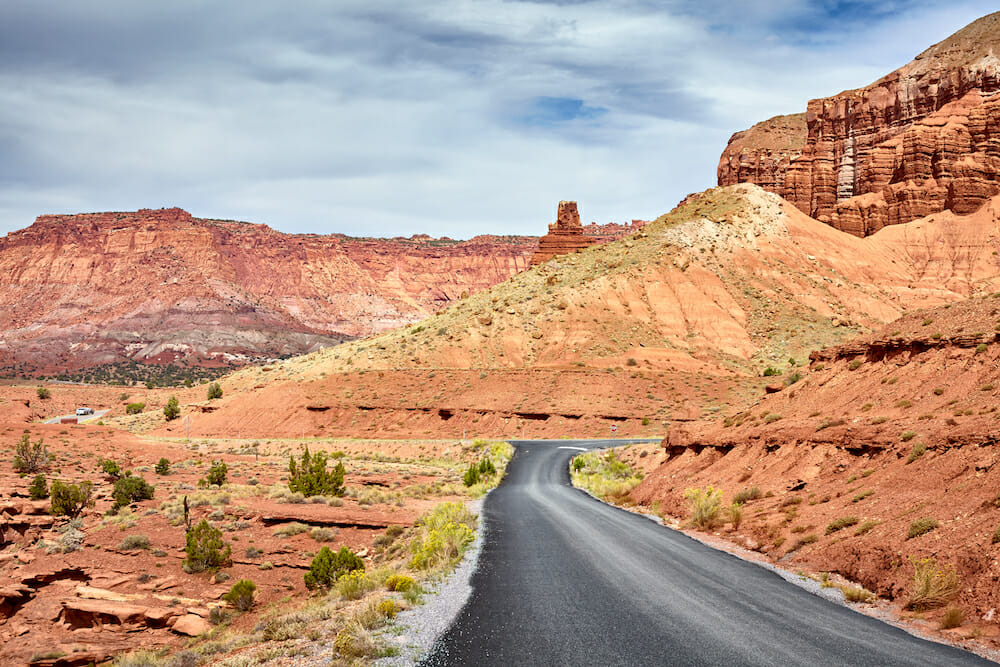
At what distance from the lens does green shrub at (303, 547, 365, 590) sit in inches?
646

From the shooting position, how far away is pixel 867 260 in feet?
274

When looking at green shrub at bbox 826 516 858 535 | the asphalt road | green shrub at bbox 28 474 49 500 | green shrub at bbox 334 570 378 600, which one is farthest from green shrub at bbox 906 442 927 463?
green shrub at bbox 28 474 49 500

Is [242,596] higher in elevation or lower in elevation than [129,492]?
lower

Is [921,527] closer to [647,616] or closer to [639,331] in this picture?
[647,616]

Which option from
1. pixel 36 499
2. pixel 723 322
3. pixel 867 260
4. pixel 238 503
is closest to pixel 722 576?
pixel 238 503

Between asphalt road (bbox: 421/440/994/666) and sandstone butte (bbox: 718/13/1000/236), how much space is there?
306 feet

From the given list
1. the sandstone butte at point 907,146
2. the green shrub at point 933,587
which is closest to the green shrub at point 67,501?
the green shrub at point 933,587

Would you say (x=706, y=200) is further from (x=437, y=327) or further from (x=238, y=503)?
(x=238, y=503)

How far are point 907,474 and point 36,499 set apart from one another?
2791 centimetres

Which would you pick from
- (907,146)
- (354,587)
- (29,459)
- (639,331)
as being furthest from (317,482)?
(907,146)

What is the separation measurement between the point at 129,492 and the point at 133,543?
6811 millimetres

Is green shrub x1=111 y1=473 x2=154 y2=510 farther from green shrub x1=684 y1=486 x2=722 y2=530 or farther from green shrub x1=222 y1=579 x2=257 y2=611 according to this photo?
green shrub x1=684 y1=486 x2=722 y2=530

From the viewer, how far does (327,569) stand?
16453mm

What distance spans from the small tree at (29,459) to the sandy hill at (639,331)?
25454 millimetres
